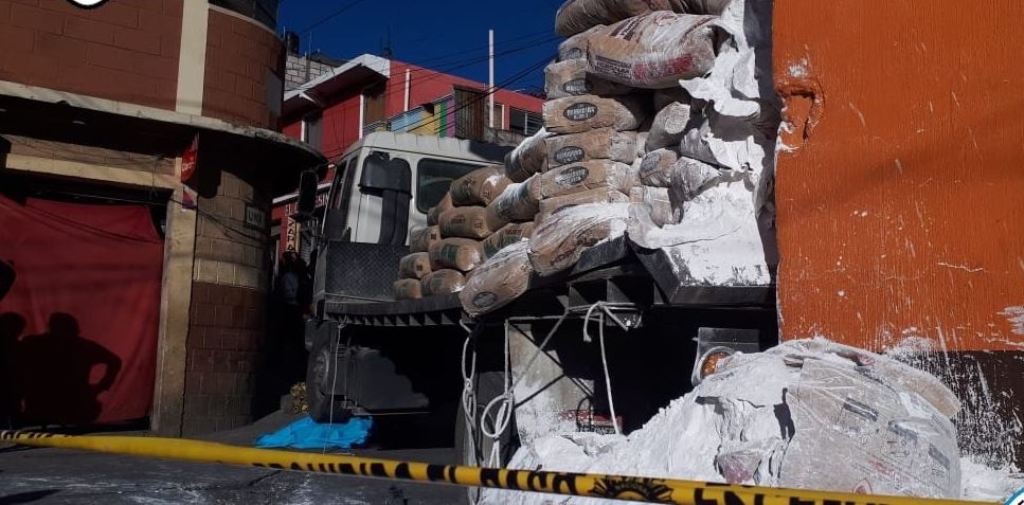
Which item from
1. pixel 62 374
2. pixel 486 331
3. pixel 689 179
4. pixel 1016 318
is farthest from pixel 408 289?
pixel 62 374

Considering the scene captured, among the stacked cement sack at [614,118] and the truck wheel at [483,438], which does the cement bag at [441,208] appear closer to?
the truck wheel at [483,438]

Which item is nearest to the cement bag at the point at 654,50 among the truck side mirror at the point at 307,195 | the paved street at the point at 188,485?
the paved street at the point at 188,485

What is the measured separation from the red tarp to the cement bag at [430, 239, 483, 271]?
6.46 m

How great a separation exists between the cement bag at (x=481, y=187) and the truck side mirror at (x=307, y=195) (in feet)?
6.87

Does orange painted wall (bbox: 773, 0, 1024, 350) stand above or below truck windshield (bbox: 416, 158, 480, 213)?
below

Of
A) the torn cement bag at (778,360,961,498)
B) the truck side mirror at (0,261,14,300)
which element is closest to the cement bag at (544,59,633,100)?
the torn cement bag at (778,360,961,498)

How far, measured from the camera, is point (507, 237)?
5531mm

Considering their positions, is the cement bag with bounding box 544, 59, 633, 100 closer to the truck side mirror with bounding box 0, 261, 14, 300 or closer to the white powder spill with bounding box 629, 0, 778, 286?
the white powder spill with bounding box 629, 0, 778, 286

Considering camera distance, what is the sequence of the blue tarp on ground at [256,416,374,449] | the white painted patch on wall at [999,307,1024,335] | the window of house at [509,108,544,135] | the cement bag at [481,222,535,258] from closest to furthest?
the white painted patch on wall at [999,307,1024,335] < the cement bag at [481,222,535,258] < the blue tarp on ground at [256,416,374,449] < the window of house at [509,108,544,135]

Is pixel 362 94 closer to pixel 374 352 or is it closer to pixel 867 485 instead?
pixel 374 352

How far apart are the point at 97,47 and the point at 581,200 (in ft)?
28.8

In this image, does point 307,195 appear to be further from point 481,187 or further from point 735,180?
point 735,180

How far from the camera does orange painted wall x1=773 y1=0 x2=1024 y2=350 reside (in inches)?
110

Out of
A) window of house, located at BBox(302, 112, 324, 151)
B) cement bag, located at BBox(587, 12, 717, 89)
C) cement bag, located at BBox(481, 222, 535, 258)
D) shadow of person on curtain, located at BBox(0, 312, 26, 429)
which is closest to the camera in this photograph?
cement bag, located at BBox(587, 12, 717, 89)
